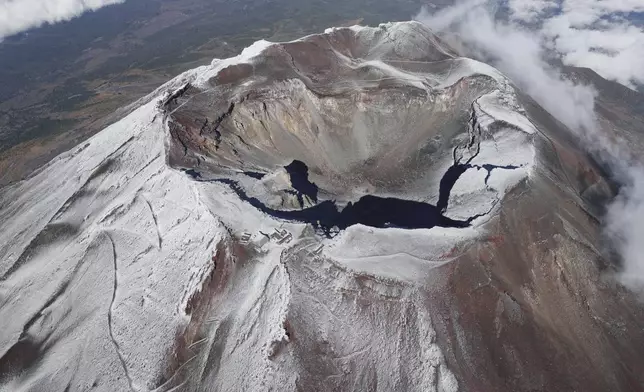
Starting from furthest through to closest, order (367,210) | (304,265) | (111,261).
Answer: (367,210) < (111,261) < (304,265)

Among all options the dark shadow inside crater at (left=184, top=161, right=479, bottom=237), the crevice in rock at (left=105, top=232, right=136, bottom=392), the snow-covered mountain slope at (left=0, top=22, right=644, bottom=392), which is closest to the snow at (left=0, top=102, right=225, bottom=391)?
the crevice in rock at (left=105, top=232, right=136, bottom=392)

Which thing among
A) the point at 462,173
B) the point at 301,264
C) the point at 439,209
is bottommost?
the point at 439,209

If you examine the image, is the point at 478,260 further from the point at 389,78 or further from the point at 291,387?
the point at 389,78

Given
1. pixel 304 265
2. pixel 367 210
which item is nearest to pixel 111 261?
pixel 304 265

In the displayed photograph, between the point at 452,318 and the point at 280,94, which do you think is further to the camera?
the point at 280,94

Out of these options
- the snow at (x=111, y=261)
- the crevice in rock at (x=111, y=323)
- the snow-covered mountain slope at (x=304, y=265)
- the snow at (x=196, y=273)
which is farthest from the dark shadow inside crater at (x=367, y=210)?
the crevice in rock at (x=111, y=323)

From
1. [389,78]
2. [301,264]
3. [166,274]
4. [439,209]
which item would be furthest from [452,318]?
[389,78]

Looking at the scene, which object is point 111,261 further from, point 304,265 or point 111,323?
point 304,265

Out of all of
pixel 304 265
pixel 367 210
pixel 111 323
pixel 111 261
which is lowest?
pixel 367 210

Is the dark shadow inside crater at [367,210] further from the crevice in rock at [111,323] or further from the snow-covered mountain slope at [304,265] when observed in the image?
the crevice in rock at [111,323]
